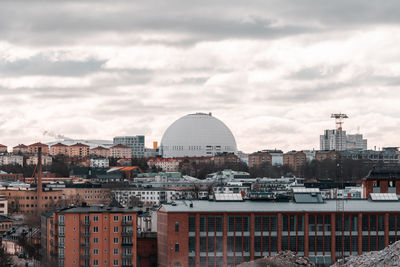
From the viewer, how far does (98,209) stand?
214 ft

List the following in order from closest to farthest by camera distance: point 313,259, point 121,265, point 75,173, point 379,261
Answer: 1. point 379,261
2. point 313,259
3. point 121,265
4. point 75,173

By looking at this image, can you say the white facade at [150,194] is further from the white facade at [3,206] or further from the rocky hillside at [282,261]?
the rocky hillside at [282,261]

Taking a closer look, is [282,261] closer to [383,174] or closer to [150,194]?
[383,174]

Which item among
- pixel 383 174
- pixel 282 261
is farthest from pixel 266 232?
pixel 383 174

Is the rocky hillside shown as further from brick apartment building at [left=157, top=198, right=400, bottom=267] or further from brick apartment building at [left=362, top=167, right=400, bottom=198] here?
brick apartment building at [left=362, top=167, right=400, bottom=198]

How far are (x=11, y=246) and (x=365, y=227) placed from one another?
35.5m

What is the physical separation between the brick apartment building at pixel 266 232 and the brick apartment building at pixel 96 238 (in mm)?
4469

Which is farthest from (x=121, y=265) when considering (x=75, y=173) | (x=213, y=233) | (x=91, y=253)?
(x=75, y=173)

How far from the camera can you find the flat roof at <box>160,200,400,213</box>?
5736 centimetres

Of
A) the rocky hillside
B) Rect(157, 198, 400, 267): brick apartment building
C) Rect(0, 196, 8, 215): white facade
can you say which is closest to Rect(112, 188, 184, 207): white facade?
Rect(0, 196, 8, 215): white facade

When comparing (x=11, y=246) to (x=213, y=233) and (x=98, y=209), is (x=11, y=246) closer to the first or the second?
(x=98, y=209)

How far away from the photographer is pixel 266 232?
57156mm

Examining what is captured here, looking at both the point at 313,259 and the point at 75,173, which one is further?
the point at 75,173

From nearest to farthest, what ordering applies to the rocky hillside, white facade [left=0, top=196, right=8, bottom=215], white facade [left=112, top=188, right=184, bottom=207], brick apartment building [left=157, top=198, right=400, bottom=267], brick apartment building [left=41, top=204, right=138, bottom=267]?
1. the rocky hillside
2. brick apartment building [left=157, top=198, right=400, bottom=267]
3. brick apartment building [left=41, top=204, right=138, bottom=267]
4. white facade [left=0, top=196, right=8, bottom=215]
5. white facade [left=112, top=188, right=184, bottom=207]
